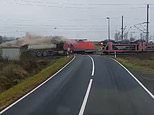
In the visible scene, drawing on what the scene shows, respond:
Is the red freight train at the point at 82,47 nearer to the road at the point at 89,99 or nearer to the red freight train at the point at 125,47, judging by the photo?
the red freight train at the point at 125,47

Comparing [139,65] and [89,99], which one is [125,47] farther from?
[89,99]

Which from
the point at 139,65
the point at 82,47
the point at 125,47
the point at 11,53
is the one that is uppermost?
the point at 82,47

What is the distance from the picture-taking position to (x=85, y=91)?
2109 cm

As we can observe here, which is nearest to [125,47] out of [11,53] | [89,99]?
[11,53]

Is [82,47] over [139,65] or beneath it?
over

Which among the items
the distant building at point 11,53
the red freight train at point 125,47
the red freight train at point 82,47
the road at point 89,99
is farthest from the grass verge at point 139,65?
the red freight train at point 82,47

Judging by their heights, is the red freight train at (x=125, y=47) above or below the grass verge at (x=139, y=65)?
above

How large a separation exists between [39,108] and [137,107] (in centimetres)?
374

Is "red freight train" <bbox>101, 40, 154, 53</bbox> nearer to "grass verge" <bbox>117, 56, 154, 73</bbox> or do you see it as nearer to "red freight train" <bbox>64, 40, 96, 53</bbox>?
"red freight train" <bbox>64, 40, 96, 53</bbox>

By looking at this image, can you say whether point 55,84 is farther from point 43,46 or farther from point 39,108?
point 43,46

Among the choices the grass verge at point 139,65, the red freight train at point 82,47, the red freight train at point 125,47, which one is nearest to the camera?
the grass verge at point 139,65

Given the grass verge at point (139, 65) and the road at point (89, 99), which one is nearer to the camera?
the road at point (89, 99)

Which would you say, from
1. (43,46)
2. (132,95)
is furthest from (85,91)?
(43,46)

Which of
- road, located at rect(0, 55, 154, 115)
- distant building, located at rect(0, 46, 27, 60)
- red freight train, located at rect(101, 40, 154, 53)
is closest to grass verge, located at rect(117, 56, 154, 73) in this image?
road, located at rect(0, 55, 154, 115)
